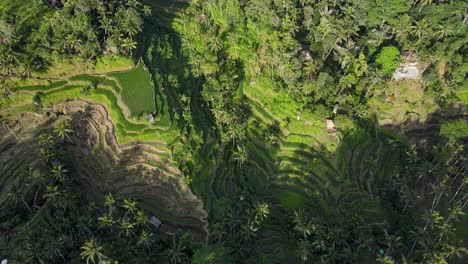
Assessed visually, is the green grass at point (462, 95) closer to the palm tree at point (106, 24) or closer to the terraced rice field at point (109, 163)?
the terraced rice field at point (109, 163)

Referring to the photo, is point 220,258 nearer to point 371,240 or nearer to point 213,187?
point 213,187

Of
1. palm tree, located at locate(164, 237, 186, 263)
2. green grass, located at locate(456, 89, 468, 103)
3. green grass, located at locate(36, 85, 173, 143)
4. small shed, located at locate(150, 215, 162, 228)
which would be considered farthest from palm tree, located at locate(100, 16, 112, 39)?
green grass, located at locate(456, 89, 468, 103)

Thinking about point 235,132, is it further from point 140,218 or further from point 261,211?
point 140,218

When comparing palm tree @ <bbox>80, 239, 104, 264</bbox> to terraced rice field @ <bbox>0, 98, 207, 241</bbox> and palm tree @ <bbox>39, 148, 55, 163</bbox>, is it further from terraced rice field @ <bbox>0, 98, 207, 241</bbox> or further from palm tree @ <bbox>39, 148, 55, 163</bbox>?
palm tree @ <bbox>39, 148, 55, 163</bbox>

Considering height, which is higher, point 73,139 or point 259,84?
point 259,84

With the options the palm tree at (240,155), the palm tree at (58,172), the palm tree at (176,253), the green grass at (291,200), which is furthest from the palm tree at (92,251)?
the green grass at (291,200)

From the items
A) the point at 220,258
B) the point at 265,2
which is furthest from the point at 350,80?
the point at 220,258
